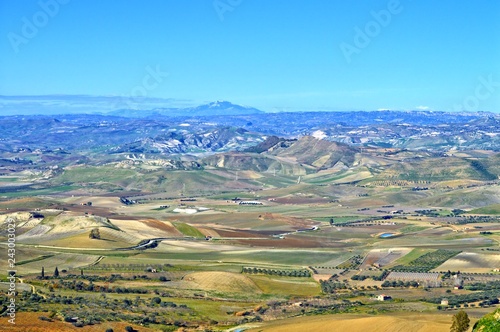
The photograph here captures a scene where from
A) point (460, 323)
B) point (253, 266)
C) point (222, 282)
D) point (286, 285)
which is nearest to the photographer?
point (460, 323)

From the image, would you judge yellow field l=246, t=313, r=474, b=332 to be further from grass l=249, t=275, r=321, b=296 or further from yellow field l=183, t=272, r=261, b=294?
yellow field l=183, t=272, r=261, b=294

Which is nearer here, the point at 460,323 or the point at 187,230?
the point at 460,323

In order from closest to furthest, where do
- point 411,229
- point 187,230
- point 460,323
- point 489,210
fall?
point 460,323
point 187,230
point 411,229
point 489,210

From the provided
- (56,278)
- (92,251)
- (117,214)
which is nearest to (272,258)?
(92,251)

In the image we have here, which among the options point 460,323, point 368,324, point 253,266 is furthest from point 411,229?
point 460,323

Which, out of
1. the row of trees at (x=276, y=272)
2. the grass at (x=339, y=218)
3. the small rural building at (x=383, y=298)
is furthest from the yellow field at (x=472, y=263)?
the grass at (x=339, y=218)

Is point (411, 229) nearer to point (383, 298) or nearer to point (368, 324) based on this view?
point (383, 298)

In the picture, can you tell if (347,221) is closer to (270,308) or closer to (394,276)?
(394,276)
